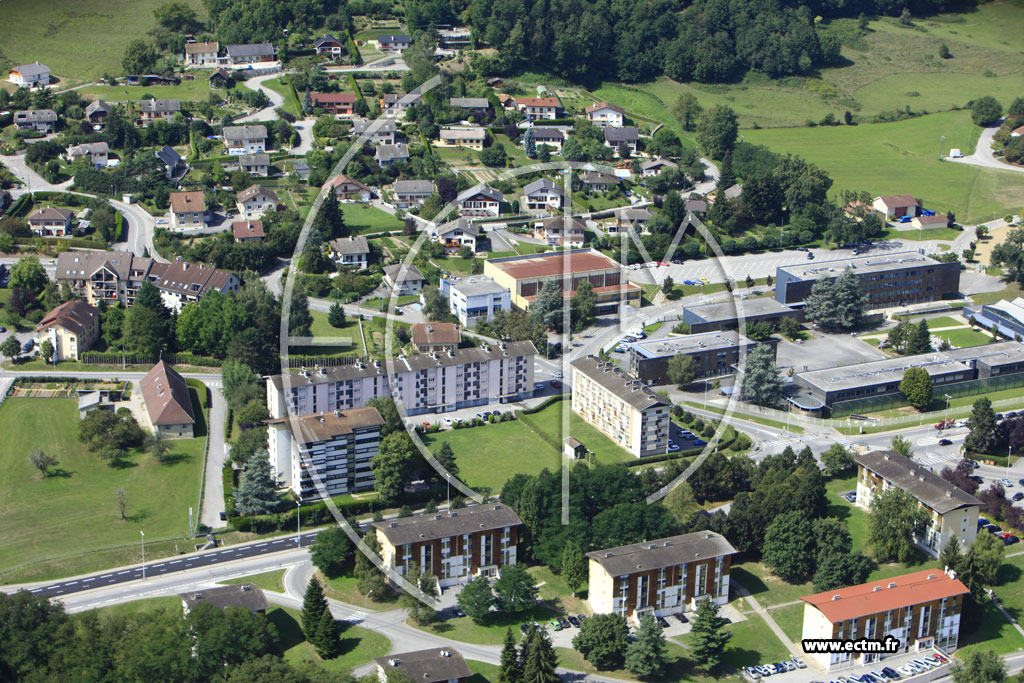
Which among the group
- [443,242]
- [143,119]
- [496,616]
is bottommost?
[496,616]

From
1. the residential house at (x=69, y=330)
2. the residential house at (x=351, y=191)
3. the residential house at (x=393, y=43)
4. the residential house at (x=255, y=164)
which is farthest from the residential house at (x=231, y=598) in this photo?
the residential house at (x=393, y=43)

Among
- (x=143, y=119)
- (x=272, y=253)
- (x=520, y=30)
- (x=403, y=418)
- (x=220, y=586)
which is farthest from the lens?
(x=520, y=30)

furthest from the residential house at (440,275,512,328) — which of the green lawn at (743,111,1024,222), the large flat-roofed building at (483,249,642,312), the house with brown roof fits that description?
the green lawn at (743,111,1024,222)

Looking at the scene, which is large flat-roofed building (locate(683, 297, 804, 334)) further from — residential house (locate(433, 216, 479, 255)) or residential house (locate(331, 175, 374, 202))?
residential house (locate(331, 175, 374, 202))

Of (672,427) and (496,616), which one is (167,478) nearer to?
(496,616)

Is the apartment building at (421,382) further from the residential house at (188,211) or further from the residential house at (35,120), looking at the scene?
the residential house at (35,120)

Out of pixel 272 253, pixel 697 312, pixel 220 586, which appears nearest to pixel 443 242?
pixel 272 253
